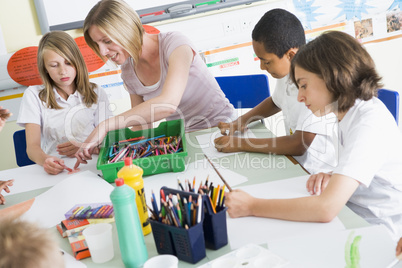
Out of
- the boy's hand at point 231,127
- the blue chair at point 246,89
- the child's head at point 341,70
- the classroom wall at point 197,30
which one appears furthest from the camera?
the classroom wall at point 197,30

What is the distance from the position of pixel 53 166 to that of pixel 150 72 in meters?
0.64

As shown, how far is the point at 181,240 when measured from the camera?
87cm

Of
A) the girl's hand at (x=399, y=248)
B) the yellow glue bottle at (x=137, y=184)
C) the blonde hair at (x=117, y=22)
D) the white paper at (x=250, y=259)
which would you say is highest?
the blonde hair at (x=117, y=22)

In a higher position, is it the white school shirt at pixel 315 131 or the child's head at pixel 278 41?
the child's head at pixel 278 41

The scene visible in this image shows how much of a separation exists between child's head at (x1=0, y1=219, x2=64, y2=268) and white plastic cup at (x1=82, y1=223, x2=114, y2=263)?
322 millimetres

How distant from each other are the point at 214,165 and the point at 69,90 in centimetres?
100

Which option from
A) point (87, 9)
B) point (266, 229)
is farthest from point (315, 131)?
point (87, 9)

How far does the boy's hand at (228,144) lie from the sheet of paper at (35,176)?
1.53 ft

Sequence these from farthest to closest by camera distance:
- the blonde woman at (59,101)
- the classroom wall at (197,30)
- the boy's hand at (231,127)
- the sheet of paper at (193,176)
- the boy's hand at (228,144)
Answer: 1. the classroom wall at (197,30)
2. the blonde woman at (59,101)
3. the boy's hand at (231,127)
4. the boy's hand at (228,144)
5. the sheet of paper at (193,176)

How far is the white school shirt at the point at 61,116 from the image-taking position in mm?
1969

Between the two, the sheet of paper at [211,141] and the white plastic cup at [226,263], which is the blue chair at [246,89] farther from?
the white plastic cup at [226,263]

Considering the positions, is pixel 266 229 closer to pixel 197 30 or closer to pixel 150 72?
pixel 150 72

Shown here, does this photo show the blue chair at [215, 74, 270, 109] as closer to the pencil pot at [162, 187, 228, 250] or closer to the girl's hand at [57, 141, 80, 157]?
the girl's hand at [57, 141, 80, 157]

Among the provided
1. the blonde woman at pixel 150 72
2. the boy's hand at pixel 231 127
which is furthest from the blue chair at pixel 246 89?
the boy's hand at pixel 231 127
